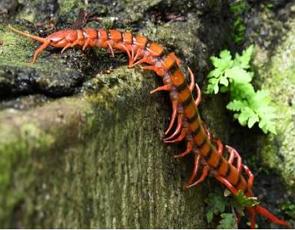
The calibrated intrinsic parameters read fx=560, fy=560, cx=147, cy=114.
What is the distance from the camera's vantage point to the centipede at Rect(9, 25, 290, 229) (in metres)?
3.81

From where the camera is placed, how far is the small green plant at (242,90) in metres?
4.77

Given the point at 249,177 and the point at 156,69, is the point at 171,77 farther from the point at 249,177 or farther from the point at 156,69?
the point at 249,177

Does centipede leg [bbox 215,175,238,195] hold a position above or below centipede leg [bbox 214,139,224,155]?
below

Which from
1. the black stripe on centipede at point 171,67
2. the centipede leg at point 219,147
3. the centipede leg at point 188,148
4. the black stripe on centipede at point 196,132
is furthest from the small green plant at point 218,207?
the black stripe on centipede at point 171,67

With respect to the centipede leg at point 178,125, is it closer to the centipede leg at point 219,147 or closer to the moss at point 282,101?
the centipede leg at point 219,147

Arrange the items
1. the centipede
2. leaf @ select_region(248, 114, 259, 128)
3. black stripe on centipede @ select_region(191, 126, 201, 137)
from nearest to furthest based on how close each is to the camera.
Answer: the centipede → black stripe on centipede @ select_region(191, 126, 201, 137) → leaf @ select_region(248, 114, 259, 128)

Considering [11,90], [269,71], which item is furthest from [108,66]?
[269,71]

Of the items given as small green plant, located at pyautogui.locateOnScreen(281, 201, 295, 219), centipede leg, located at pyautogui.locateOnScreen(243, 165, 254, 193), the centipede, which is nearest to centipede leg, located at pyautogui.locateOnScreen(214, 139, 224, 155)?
the centipede

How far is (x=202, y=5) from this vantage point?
4.92 metres

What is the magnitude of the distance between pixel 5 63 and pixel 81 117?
78 cm

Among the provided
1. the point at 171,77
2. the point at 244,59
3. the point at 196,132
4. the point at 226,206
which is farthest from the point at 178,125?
the point at 244,59

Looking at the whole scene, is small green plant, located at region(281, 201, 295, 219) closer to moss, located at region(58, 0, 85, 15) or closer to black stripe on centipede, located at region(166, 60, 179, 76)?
black stripe on centipede, located at region(166, 60, 179, 76)

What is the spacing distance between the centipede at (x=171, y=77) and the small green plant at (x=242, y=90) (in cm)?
42

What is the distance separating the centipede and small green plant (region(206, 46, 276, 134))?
0.42 meters
